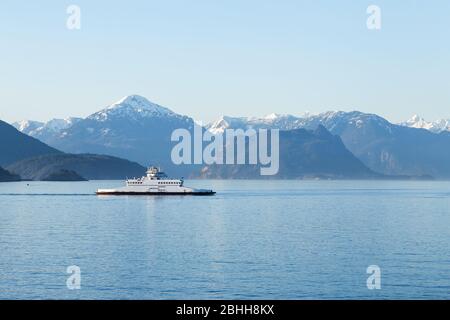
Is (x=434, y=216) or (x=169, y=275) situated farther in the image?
(x=434, y=216)

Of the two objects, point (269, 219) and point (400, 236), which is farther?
point (269, 219)

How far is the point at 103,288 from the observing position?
64.4 meters

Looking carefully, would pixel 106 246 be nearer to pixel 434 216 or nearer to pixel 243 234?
pixel 243 234

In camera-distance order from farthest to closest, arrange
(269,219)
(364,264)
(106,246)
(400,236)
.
Result: (269,219) → (400,236) → (106,246) → (364,264)

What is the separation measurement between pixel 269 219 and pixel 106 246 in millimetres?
58447

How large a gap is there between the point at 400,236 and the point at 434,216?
54357 millimetres

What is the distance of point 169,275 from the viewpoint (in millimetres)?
70938

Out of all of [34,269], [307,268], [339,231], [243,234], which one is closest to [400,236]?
[339,231]

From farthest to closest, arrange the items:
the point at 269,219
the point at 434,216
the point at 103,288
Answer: the point at 434,216, the point at 269,219, the point at 103,288
